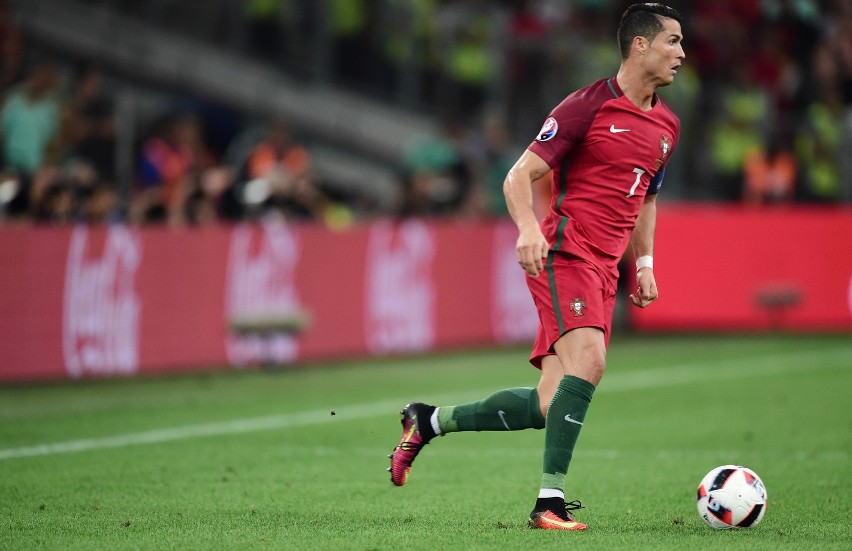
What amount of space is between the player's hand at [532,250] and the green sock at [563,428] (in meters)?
0.59

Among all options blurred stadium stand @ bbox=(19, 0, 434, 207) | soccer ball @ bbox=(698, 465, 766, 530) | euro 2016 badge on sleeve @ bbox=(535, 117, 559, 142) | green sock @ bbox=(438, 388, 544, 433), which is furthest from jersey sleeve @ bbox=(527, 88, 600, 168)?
blurred stadium stand @ bbox=(19, 0, 434, 207)

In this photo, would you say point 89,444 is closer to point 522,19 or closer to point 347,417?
point 347,417

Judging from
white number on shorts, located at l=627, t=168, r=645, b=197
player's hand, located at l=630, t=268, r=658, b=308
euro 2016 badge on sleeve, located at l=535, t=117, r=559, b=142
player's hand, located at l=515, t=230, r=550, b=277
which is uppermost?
euro 2016 badge on sleeve, located at l=535, t=117, r=559, b=142

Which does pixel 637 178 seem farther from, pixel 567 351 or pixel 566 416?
pixel 566 416

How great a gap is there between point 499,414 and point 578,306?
2.27 ft

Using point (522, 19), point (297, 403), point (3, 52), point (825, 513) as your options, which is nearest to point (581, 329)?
point (825, 513)

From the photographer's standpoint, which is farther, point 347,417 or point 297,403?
point 297,403

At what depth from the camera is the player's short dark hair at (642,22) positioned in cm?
648

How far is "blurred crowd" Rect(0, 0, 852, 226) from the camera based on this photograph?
15.5 m

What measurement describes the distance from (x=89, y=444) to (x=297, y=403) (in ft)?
Result: 9.14

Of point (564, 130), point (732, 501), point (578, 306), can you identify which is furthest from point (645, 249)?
point (732, 501)

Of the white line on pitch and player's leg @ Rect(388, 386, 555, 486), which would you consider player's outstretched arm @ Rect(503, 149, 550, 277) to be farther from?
the white line on pitch

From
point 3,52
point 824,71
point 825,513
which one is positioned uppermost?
point 824,71

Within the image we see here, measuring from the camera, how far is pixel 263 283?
48.6 ft
